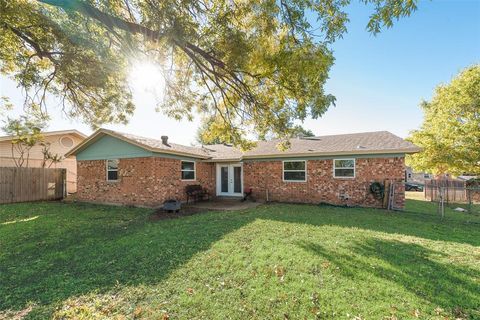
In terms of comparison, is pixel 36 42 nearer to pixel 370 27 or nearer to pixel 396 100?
pixel 370 27

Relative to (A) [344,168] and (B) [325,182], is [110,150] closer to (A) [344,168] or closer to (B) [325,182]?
(B) [325,182]

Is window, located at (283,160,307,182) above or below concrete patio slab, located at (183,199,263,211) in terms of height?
above

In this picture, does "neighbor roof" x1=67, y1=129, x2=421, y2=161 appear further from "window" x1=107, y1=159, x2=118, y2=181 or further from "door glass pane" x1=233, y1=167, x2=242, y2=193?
"window" x1=107, y1=159, x2=118, y2=181

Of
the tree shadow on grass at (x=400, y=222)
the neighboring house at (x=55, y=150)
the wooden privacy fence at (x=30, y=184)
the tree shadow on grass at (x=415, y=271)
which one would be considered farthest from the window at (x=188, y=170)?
the tree shadow on grass at (x=415, y=271)

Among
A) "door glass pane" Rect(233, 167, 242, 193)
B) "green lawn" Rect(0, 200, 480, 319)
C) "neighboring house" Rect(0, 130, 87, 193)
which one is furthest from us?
"neighboring house" Rect(0, 130, 87, 193)

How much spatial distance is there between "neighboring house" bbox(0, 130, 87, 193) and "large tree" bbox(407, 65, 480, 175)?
24.1 metres

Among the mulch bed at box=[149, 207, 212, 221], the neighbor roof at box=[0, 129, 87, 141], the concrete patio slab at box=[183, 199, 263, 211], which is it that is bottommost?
the concrete patio slab at box=[183, 199, 263, 211]

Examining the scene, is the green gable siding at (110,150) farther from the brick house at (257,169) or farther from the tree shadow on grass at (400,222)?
the tree shadow on grass at (400,222)

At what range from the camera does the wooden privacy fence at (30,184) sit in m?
12.8

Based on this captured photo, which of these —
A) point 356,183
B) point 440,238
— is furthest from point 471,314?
point 356,183

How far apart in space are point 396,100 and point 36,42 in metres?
17.0

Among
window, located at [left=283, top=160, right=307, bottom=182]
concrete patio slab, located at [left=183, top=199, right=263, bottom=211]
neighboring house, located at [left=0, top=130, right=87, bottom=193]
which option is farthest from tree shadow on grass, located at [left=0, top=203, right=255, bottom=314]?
neighboring house, located at [left=0, top=130, right=87, bottom=193]

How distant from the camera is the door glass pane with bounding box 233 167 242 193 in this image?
14.9 metres

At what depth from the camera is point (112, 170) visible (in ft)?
41.4
